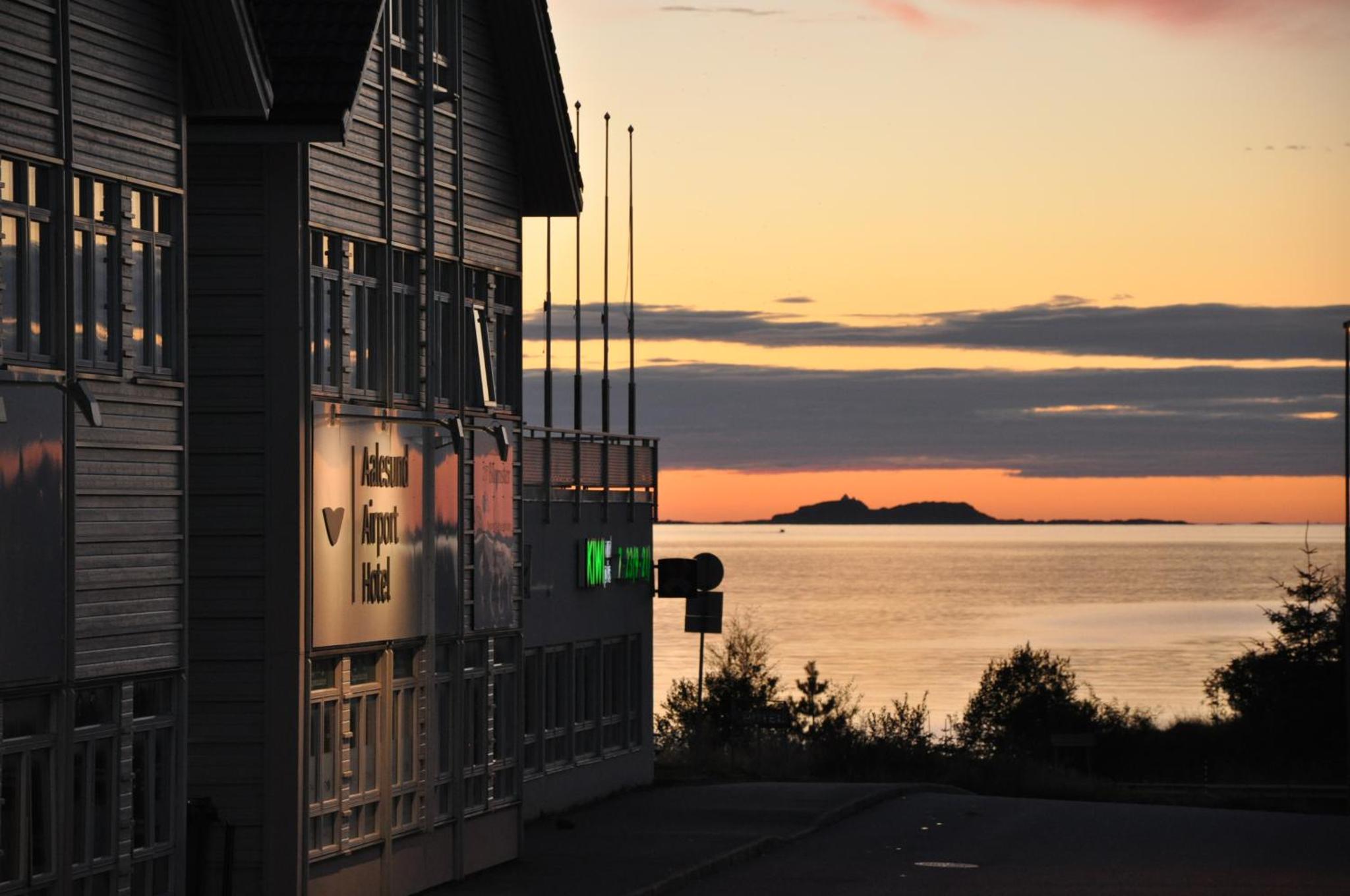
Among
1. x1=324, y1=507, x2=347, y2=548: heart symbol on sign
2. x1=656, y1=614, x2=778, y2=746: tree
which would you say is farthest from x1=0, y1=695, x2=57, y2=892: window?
x1=656, y1=614, x2=778, y2=746: tree

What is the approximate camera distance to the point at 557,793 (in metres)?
28.8

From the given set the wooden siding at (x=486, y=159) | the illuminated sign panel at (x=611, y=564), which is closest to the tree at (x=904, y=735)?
the illuminated sign panel at (x=611, y=564)

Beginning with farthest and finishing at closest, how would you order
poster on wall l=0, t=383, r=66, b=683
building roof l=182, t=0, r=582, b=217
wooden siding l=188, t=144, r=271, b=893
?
wooden siding l=188, t=144, r=271, b=893, building roof l=182, t=0, r=582, b=217, poster on wall l=0, t=383, r=66, b=683

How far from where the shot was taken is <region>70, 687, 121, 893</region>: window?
1517cm

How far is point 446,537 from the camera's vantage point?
21281 millimetres

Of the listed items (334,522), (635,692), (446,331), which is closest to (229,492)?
(334,522)

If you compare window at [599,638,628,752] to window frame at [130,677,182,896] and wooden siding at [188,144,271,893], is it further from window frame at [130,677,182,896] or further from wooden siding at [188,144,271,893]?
window frame at [130,677,182,896]

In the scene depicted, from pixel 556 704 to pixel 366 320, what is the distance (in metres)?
10.2

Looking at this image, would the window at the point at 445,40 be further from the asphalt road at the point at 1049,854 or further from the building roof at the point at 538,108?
the asphalt road at the point at 1049,854

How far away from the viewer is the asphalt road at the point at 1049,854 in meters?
22.0

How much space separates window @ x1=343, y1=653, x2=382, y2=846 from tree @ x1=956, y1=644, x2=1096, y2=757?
66399mm

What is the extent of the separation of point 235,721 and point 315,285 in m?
3.47

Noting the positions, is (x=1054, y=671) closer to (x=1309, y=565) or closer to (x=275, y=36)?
(x=1309, y=565)

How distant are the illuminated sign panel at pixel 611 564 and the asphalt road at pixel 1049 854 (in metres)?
4.51
